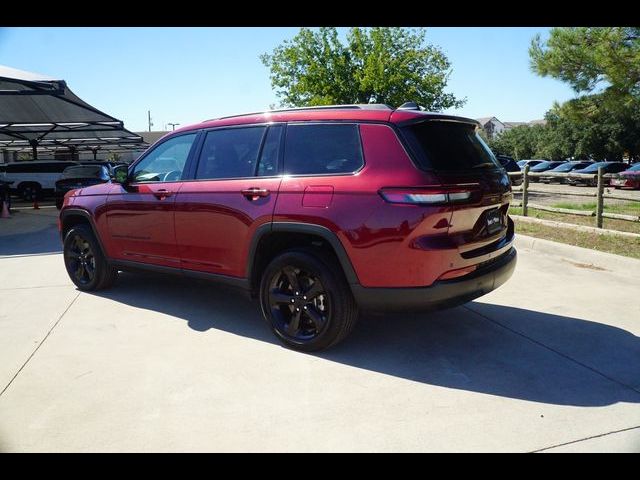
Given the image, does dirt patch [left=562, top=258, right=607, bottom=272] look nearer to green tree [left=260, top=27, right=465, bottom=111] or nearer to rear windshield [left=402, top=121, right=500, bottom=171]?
rear windshield [left=402, top=121, right=500, bottom=171]

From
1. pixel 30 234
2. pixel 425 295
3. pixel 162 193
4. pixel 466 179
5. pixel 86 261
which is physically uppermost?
pixel 466 179

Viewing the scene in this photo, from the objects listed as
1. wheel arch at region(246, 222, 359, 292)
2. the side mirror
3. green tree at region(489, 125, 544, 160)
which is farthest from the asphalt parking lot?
green tree at region(489, 125, 544, 160)

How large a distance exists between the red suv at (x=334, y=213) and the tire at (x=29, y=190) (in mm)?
19446

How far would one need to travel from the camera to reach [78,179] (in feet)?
52.0

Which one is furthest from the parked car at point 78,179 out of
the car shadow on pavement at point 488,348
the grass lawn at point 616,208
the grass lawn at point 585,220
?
the grass lawn at point 616,208

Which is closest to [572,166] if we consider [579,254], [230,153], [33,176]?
[579,254]

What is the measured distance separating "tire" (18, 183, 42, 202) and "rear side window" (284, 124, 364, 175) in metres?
20.9

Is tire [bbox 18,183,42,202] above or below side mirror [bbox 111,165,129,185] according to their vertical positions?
below

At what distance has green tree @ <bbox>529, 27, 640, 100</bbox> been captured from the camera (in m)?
10.2

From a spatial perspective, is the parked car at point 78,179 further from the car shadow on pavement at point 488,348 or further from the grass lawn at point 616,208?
the grass lawn at point 616,208

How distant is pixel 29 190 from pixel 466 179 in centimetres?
2235

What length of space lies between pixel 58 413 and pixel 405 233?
7.96 ft

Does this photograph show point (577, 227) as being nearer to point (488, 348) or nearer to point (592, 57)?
point (592, 57)
